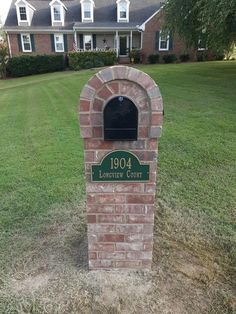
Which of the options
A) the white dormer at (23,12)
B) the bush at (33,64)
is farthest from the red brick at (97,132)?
the white dormer at (23,12)

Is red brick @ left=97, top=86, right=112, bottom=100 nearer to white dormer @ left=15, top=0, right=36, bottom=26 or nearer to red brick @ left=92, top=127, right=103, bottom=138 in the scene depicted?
red brick @ left=92, top=127, right=103, bottom=138

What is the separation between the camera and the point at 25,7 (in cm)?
2194

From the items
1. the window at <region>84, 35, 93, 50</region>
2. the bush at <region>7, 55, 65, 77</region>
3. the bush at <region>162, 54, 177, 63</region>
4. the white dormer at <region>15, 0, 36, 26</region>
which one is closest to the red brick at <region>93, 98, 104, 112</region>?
the bush at <region>7, 55, 65, 77</region>

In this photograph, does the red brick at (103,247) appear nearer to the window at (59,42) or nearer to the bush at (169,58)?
the bush at (169,58)

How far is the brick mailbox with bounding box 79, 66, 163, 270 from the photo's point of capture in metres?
1.88

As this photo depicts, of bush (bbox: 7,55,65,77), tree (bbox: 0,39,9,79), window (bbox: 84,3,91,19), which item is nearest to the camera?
tree (bbox: 0,39,9,79)

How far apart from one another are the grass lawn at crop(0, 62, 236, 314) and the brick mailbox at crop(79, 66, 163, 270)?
26 cm

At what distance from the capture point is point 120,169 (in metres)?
2.08

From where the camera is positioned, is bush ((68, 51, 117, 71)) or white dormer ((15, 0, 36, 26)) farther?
white dormer ((15, 0, 36, 26))

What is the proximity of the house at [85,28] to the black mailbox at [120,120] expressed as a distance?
70.8ft

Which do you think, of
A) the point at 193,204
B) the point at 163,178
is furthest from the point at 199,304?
the point at 163,178

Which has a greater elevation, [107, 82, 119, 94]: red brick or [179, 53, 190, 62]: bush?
[107, 82, 119, 94]: red brick

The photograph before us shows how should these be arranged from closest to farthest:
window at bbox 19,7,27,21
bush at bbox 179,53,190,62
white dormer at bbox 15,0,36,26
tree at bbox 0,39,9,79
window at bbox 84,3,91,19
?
tree at bbox 0,39,9,79
bush at bbox 179,53,190,62
white dormer at bbox 15,0,36,26
window at bbox 19,7,27,21
window at bbox 84,3,91,19

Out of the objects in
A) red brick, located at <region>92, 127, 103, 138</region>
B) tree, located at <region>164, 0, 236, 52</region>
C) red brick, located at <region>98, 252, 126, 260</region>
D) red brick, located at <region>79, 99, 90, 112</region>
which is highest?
tree, located at <region>164, 0, 236, 52</region>
